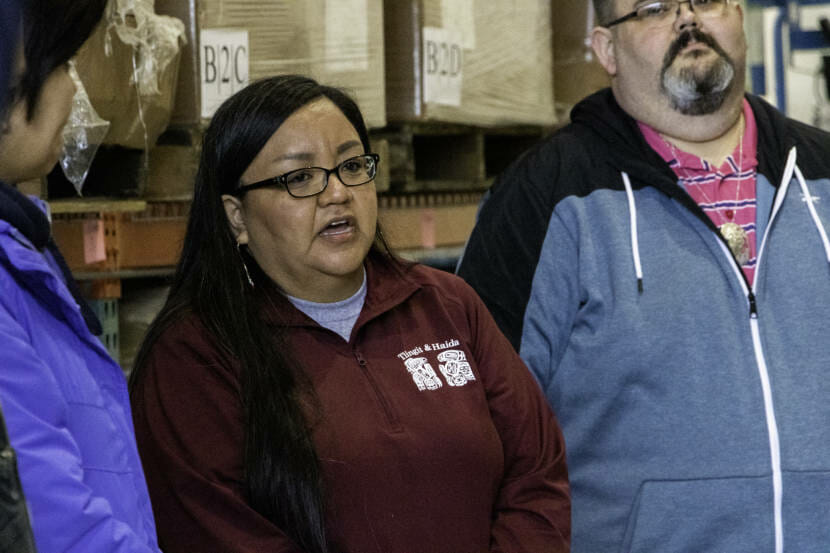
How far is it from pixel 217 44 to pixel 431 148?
1.54 m

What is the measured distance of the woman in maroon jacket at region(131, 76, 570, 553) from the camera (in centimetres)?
211

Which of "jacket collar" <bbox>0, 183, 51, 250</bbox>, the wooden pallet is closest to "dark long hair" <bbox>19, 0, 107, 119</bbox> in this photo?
"jacket collar" <bbox>0, 183, 51, 250</bbox>

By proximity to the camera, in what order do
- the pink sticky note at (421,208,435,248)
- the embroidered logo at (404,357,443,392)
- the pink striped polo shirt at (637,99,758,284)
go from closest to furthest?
the embroidered logo at (404,357,443,392), the pink striped polo shirt at (637,99,758,284), the pink sticky note at (421,208,435,248)

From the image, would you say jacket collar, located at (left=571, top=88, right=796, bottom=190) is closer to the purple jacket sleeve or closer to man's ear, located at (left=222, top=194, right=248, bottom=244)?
man's ear, located at (left=222, top=194, right=248, bottom=244)

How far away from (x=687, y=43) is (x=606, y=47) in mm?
258

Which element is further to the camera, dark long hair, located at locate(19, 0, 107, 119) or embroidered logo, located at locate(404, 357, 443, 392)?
embroidered logo, located at locate(404, 357, 443, 392)

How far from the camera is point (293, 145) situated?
236 cm

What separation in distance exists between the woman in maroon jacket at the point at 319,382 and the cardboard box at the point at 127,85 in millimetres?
412

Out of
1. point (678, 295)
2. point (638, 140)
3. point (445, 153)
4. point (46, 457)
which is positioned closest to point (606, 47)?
point (638, 140)

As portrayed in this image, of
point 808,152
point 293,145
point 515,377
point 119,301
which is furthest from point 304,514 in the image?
point 808,152

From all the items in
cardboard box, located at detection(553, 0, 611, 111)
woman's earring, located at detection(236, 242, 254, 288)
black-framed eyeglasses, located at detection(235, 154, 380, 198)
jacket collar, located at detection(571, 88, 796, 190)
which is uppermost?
cardboard box, located at detection(553, 0, 611, 111)

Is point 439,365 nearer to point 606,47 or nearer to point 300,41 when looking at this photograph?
point 606,47

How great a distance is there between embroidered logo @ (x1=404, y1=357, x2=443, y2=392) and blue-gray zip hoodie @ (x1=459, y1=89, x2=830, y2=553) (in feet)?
1.56

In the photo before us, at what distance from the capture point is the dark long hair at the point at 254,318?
2111mm
